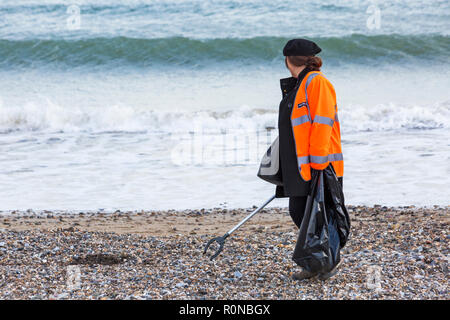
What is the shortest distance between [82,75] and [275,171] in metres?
13.9

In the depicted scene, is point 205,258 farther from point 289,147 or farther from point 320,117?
point 320,117

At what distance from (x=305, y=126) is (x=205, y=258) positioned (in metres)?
1.50

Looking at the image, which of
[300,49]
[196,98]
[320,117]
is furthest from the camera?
[196,98]

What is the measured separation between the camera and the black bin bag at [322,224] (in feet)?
13.0

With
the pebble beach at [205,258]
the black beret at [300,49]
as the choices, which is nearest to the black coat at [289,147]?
the black beret at [300,49]

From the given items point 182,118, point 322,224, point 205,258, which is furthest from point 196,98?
point 322,224

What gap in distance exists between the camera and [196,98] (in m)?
14.3

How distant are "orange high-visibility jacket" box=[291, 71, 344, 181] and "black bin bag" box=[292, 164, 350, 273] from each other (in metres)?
0.10

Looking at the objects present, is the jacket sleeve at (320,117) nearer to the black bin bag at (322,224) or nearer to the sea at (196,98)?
the black bin bag at (322,224)

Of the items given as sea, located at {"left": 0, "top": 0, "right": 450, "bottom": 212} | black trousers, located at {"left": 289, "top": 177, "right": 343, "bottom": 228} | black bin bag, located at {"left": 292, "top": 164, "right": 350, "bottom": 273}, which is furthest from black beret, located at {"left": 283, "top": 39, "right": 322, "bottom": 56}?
sea, located at {"left": 0, "top": 0, "right": 450, "bottom": 212}

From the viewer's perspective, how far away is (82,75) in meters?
17.1

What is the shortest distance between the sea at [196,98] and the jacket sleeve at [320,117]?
3209 millimetres

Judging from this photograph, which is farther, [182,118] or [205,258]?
[182,118]
